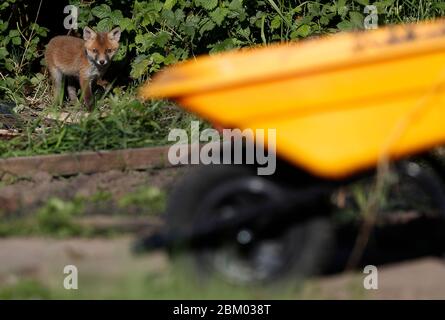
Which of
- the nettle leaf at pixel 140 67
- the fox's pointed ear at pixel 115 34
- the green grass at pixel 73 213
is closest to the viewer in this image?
the green grass at pixel 73 213

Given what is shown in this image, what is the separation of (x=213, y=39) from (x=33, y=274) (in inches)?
176

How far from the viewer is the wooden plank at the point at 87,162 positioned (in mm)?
6801

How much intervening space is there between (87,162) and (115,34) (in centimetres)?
304

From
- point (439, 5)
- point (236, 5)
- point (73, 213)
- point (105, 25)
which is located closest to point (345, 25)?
point (439, 5)

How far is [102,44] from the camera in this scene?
9766 mm

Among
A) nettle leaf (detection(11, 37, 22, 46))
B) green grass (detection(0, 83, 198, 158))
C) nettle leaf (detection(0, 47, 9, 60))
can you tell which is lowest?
green grass (detection(0, 83, 198, 158))

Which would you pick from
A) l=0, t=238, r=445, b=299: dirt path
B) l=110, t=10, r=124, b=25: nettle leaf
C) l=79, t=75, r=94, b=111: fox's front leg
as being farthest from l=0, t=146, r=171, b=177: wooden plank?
l=110, t=10, r=124, b=25: nettle leaf

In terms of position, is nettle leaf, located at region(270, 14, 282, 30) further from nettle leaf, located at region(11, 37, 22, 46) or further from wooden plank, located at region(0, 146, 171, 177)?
nettle leaf, located at region(11, 37, 22, 46)

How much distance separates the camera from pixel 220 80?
14.5 ft

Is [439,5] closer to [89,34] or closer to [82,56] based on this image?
[89,34]

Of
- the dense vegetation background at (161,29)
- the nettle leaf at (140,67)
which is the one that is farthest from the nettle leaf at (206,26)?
the nettle leaf at (140,67)

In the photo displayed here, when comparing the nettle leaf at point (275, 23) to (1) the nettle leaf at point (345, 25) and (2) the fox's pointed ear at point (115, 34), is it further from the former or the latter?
(2) the fox's pointed ear at point (115, 34)

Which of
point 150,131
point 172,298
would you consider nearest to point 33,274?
point 172,298

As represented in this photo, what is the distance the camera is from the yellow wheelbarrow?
446 cm
